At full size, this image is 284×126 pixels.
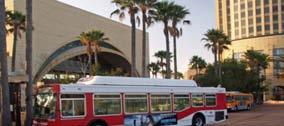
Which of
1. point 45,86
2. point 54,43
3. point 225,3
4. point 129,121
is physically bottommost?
point 129,121

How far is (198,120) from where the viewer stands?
27578mm

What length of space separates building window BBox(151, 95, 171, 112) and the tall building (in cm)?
10841

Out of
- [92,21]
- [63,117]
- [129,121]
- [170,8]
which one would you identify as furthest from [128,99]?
[92,21]

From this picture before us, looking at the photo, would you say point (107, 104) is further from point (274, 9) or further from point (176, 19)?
point (274, 9)

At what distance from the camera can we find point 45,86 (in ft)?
70.0

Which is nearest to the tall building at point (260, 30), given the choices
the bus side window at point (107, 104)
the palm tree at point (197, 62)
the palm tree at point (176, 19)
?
the palm tree at point (197, 62)

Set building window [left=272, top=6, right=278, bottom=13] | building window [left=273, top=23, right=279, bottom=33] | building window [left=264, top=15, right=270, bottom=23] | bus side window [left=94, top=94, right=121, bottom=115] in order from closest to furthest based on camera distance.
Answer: bus side window [left=94, top=94, right=121, bottom=115] → building window [left=273, top=23, right=279, bottom=33] → building window [left=272, top=6, right=278, bottom=13] → building window [left=264, top=15, right=270, bottom=23]

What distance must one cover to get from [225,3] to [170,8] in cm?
10991

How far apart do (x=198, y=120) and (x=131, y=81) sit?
5620 millimetres

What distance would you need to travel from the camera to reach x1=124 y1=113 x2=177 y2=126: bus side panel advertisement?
2338 centimetres

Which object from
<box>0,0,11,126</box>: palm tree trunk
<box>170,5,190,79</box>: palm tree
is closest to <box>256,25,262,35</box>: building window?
<box>170,5,190,79</box>: palm tree

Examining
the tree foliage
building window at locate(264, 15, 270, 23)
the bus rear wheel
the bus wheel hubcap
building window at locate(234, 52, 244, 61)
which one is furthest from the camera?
building window at locate(264, 15, 270, 23)

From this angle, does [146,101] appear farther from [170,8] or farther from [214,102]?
[170,8]

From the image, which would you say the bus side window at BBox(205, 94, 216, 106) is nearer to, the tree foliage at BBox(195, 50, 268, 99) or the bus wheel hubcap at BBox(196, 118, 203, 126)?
the bus wheel hubcap at BBox(196, 118, 203, 126)
